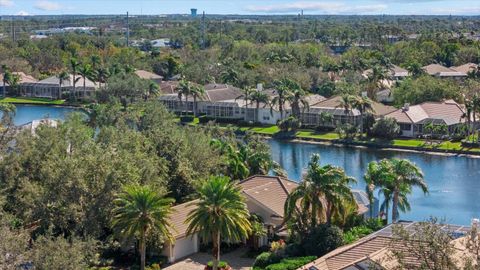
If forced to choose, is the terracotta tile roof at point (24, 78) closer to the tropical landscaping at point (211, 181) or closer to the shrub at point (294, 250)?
the tropical landscaping at point (211, 181)

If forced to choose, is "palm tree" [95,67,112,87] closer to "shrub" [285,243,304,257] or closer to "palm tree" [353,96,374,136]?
"palm tree" [353,96,374,136]

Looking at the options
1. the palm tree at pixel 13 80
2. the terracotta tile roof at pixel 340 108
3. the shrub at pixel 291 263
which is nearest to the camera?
the shrub at pixel 291 263

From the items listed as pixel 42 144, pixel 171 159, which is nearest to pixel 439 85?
pixel 171 159

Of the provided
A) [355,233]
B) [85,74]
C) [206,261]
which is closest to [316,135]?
[85,74]

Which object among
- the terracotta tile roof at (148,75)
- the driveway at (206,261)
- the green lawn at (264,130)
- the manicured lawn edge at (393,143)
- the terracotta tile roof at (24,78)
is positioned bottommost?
the driveway at (206,261)

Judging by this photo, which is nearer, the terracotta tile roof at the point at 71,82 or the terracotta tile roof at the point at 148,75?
the terracotta tile roof at the point at 71,82

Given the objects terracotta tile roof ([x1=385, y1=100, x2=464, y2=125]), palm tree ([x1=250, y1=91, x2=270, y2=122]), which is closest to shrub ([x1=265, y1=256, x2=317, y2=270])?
terracotta tile roof ([x1=385, y1=100, x2=464, y2=125])

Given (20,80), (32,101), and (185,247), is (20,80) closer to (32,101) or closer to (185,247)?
(32,101)

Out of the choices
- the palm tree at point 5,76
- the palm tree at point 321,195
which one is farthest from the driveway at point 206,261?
the palm tree at point 5,76
